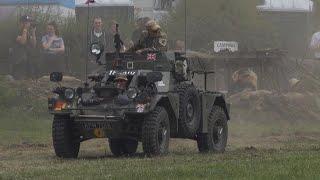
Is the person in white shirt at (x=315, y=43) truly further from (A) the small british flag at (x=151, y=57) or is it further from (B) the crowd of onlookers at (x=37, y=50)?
(A) the small british flag at (x=151, y=57)

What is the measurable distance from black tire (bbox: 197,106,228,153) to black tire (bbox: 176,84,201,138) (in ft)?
1.48

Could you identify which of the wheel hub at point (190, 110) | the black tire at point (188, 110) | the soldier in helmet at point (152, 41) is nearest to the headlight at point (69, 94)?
the soldier in helmet at point (152, 41)

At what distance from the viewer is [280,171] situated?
11.2 metres

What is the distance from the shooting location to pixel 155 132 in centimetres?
1419

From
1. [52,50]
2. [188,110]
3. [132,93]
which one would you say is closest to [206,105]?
[188,110]

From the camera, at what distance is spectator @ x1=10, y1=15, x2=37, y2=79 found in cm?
2648

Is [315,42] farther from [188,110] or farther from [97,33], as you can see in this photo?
[188,110]

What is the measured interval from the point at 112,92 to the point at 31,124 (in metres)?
8.84

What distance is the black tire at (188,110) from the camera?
50.0ft

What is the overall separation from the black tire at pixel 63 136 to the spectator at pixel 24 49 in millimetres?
12001

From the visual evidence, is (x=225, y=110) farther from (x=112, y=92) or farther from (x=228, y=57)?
(x=228, y=57)

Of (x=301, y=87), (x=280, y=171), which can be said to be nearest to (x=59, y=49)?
(x=301, y=87)

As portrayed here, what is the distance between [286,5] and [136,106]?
2007 cm

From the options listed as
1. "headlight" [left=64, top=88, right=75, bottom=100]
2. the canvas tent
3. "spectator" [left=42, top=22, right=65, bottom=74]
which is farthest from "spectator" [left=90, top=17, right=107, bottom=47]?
"headlight" [left=64, top=88, right=75, bottom=100]
